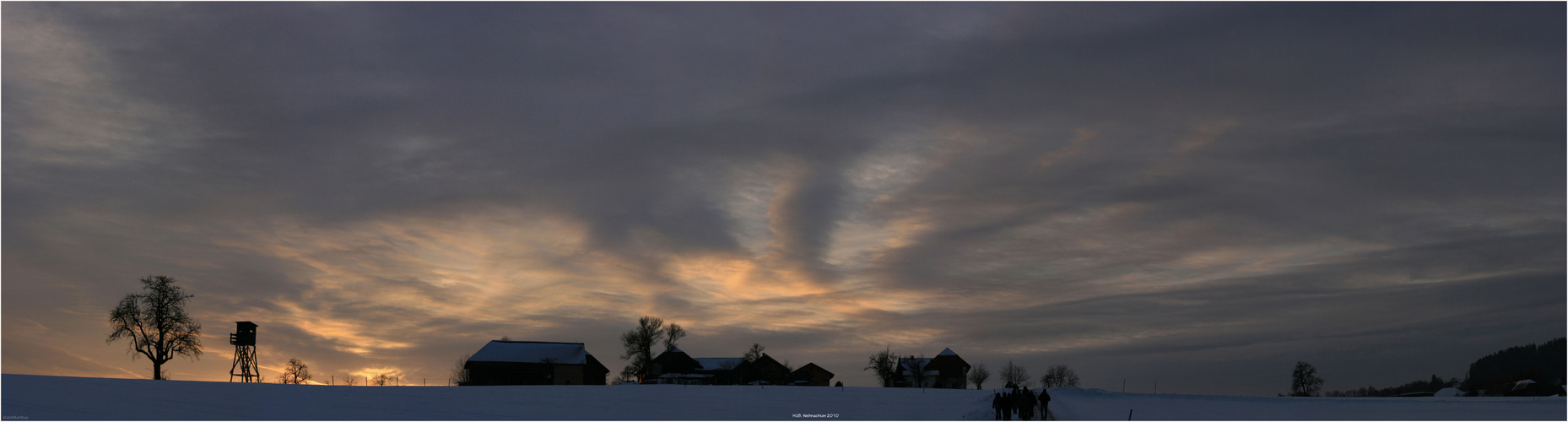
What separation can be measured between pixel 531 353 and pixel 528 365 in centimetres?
352

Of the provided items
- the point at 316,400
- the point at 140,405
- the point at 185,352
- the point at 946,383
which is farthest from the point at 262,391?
the point at 946,383

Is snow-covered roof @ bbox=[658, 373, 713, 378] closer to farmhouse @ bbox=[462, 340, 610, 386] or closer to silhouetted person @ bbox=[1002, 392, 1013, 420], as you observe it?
farmhouse @ bbox=[462, 340, 610, 386]

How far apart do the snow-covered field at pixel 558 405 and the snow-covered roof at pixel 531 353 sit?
6334cm

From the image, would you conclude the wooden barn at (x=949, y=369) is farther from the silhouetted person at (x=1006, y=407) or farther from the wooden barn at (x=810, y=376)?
the silhouetted person at (x=1006, y=407)

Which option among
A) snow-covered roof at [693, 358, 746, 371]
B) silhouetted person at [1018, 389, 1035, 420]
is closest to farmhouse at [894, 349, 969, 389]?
snow-covered roof at [693, 358, 746, 371]

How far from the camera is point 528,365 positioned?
138625 millimetres

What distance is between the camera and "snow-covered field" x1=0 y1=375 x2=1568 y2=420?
135 ft

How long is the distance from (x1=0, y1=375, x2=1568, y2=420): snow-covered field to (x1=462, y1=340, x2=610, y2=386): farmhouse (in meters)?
60.7

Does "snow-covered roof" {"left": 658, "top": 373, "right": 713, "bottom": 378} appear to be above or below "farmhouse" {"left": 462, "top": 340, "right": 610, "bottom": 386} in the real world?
below

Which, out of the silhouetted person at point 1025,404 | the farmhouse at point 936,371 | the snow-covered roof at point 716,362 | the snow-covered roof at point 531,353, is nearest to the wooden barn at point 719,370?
the snow-covered roof at point 716,362

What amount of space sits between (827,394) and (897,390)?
15.9 metres

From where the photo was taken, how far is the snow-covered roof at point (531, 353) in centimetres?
13975

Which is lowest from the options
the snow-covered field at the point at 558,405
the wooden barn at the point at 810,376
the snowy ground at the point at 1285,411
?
the wooden barn at the point at 810,376

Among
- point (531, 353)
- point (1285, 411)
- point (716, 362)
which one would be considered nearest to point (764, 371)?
point (716, 362)
